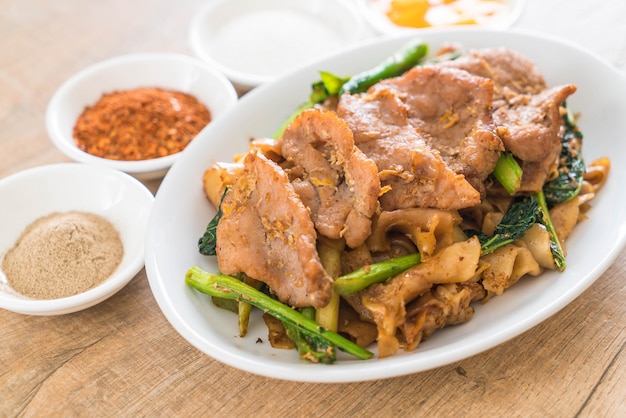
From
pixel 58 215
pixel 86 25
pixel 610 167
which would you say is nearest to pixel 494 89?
pixel 610 167

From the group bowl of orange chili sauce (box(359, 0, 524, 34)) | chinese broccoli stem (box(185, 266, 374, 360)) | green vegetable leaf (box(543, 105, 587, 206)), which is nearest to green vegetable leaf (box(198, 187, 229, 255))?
chinese broccoli stem (box(185, 266, 374, 360))

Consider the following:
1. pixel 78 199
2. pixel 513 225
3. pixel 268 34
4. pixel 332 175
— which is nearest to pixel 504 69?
pixel 513 225

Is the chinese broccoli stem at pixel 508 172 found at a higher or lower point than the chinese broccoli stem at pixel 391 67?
higher

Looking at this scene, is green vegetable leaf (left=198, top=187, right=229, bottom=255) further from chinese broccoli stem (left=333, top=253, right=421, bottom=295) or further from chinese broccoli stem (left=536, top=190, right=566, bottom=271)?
chinese broccoli stem (left=536, top=190, right=566, bottom=271)

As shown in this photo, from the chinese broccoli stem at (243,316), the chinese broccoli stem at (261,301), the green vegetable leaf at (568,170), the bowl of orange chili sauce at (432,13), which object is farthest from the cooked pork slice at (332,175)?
the bowl of orange chili sauce at (432,13)

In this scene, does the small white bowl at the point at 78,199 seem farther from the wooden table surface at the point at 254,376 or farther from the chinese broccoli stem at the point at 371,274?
the chinese broccoli stem at the point at 371,274

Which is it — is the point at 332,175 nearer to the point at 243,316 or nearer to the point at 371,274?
the point at 371,274
